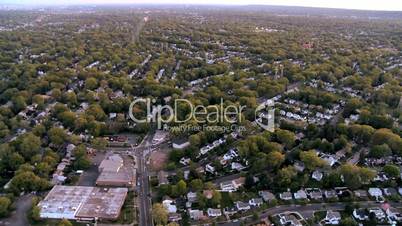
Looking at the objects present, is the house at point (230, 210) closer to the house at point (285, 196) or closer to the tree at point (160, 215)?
the house at point (285, 196)

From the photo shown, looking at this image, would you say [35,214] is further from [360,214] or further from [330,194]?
[360,214]

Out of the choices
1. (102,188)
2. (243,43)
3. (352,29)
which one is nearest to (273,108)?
(102,188)

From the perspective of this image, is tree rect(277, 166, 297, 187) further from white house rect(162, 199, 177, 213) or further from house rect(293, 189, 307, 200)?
white house rect(162, 199, 177, 213)

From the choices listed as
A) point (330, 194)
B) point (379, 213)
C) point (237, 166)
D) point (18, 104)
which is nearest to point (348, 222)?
point (379, 213)

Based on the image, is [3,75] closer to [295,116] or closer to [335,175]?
[295,116]

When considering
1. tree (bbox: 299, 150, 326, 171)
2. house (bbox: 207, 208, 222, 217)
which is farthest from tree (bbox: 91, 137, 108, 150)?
tree (bbox: 299, 150, 326, 171)

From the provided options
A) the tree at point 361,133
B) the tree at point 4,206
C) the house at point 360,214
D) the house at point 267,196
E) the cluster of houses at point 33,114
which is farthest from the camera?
the cluster of houses at point 33,114

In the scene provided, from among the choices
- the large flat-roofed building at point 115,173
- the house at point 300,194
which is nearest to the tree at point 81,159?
the large flat-roofed building at point 115,173
